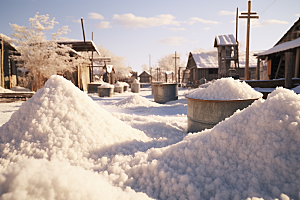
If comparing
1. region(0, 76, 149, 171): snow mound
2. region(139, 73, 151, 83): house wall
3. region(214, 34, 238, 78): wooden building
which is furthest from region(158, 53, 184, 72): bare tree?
region(0, 76, 149, 171): snow mound

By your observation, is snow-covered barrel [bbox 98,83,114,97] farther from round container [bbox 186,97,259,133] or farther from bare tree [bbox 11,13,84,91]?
round container [bbox 186,97,259,133]

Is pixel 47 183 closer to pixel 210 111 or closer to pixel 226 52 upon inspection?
pixel 210 111

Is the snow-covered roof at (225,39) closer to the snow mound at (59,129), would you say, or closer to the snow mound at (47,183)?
the snow mound at (59,129)

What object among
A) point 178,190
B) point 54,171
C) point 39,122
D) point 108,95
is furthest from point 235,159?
point 108,95

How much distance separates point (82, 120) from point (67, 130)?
0.93ft

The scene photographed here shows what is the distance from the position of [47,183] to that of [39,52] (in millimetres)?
13804

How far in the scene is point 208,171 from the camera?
193 centimetres

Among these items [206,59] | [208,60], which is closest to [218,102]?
[208,60]

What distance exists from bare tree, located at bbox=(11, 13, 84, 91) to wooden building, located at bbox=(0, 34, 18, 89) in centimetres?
223

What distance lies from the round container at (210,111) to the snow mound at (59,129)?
5.06 ft

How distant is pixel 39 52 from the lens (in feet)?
41.0

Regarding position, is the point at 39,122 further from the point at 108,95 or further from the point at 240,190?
the point at 108,95

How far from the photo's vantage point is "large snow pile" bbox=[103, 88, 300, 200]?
5.51ft

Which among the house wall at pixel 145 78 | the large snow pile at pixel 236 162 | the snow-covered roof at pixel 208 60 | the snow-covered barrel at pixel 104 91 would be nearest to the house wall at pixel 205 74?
the snow-covered roof at pixel 208 60
